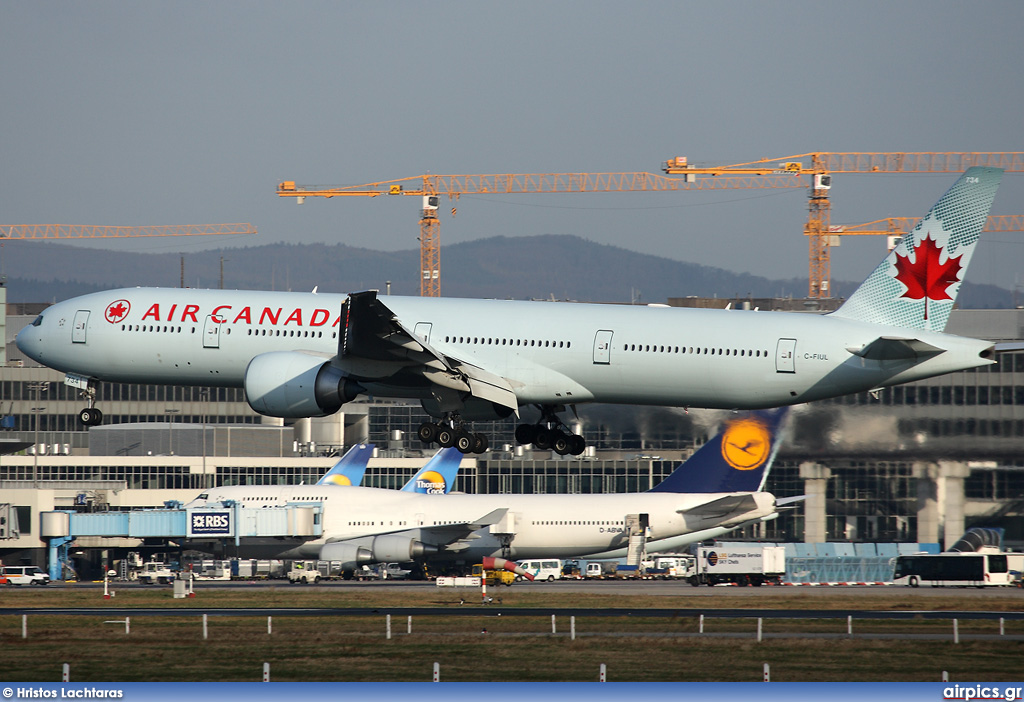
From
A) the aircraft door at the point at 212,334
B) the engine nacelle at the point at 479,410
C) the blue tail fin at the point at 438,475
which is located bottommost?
the blue tail fin at the point at 438,475

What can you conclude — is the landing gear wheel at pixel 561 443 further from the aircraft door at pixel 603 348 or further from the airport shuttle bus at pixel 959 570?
the airport shuttle bus at pixel 959 570

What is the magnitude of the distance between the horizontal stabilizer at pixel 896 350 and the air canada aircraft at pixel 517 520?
25.5 meters

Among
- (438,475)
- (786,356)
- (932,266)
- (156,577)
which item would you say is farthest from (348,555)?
(932,266)

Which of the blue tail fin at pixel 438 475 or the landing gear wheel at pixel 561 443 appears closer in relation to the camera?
the landing gear wheel at pixel 561 443

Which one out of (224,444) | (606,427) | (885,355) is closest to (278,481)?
(224,444)

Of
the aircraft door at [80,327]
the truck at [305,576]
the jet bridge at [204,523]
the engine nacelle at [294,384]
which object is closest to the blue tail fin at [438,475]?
the jet bridge at [204,523]

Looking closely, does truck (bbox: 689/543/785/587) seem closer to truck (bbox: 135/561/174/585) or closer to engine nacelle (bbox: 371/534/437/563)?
engine nacelle (bbox: 371/534/437/563)

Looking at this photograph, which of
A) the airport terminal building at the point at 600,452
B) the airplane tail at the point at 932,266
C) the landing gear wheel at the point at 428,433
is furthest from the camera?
the airport terminal building at the point at 600,452

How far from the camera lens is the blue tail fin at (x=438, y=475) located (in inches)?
2800

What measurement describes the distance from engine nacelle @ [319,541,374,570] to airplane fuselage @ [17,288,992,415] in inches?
875

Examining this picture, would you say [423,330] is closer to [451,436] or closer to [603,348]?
[451,436]

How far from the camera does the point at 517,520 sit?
64062 millimetres

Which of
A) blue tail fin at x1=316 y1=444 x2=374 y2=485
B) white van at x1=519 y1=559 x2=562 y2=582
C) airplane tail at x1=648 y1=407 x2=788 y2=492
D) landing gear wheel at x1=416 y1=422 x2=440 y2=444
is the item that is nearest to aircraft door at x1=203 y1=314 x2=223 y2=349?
landing gear wheel at x1=416 y1=422 x2=440 y2=444

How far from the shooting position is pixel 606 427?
55.2m
